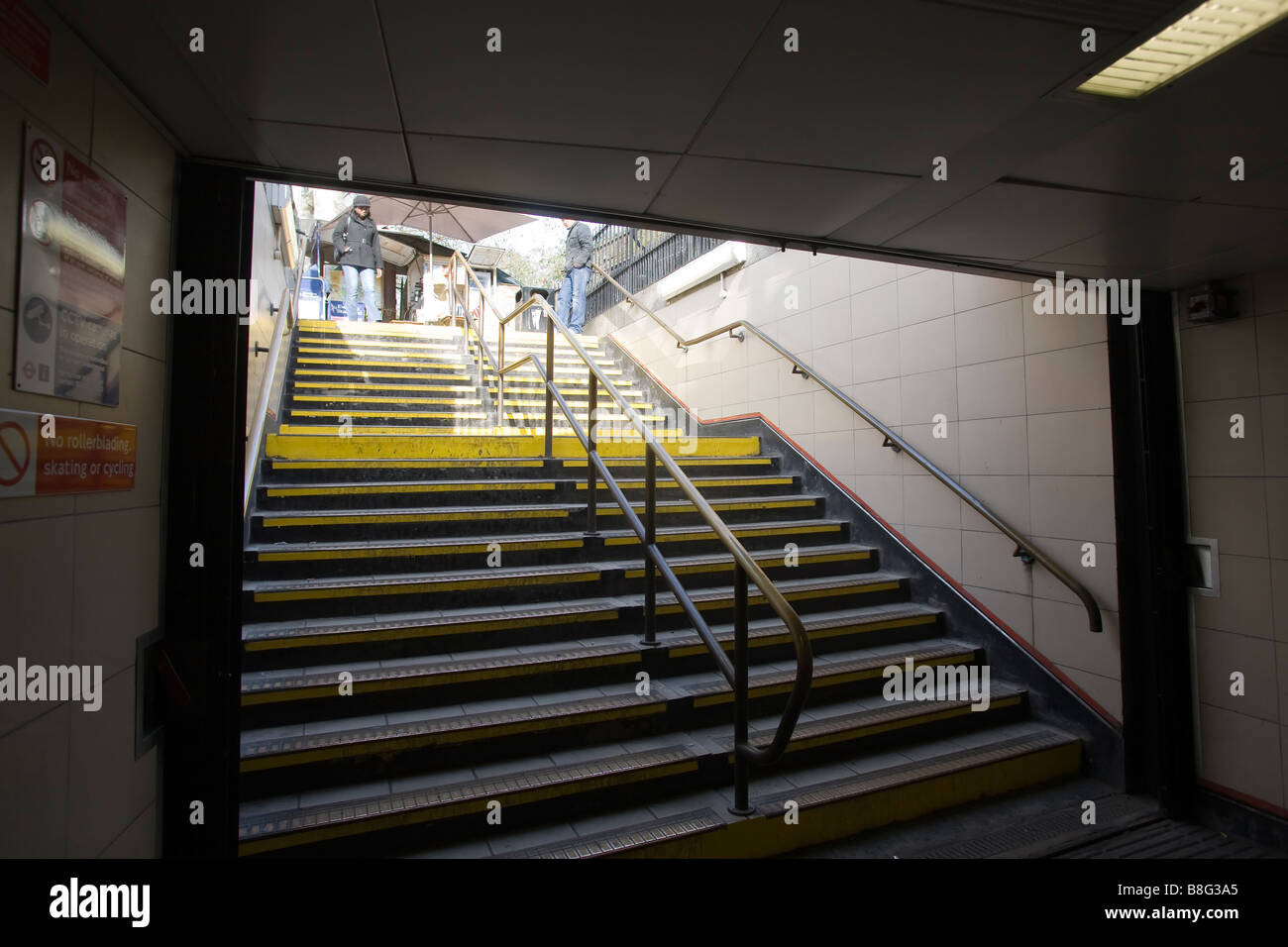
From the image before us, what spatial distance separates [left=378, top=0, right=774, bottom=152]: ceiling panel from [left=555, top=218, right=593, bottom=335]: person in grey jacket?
20.4 feet

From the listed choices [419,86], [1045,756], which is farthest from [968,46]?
[1045,756]

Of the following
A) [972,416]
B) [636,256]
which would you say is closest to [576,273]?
[636,256]

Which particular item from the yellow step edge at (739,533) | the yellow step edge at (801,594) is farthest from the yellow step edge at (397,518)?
the yellow step edge at (801,594)

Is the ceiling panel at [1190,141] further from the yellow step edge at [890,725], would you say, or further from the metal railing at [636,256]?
the metal railing at [636,256]

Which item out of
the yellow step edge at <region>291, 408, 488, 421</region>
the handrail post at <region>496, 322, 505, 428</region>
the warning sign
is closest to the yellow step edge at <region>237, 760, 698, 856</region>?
the warning sign

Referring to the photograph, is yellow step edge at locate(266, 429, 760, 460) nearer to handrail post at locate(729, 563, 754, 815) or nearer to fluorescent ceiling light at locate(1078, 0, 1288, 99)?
handrail post at locate(729, 563, 754, 815)

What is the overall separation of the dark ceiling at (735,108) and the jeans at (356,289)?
6.36 metres

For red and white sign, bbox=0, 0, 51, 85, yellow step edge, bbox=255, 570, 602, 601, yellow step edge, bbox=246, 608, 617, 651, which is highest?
red and white sign, bbox=0, 0, 51, 85

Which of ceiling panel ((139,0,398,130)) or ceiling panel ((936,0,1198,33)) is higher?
ceiling panel ((139,0,398,130))

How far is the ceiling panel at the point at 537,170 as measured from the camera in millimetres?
1773

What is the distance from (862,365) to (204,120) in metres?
3.62

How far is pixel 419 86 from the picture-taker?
1.48m

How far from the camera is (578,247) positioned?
7.75m

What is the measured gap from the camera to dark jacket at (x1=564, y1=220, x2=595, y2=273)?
7652 mm
